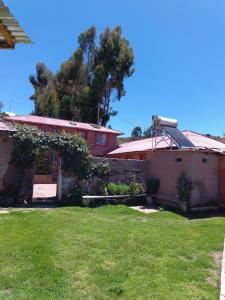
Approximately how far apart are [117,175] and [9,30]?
1192 centimetres

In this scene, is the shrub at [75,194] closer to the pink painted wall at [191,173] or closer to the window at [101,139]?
the pink painted wall at [191,173]

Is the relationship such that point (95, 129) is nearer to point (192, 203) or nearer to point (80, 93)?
point (80, 93)

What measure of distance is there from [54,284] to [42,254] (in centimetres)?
137

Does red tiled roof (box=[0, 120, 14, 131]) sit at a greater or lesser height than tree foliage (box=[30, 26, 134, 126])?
lesser

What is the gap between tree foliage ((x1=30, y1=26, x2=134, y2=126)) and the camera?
35562 millimetres

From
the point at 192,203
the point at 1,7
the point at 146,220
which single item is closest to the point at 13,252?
the point at 1,7

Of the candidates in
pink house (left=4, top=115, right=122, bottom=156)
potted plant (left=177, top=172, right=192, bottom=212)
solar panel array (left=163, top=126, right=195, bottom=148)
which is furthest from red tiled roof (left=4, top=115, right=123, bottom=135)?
potted plant (left=177, top=172, right=192, bottom=212)

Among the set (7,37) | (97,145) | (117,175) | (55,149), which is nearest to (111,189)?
(117,175)

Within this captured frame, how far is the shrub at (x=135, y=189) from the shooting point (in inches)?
564

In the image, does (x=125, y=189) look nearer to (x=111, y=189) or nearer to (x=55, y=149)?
(x=111, y=189)

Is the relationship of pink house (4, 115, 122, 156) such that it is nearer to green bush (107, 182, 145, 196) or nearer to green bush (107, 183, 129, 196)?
green bush (107, 182, 145, 196)

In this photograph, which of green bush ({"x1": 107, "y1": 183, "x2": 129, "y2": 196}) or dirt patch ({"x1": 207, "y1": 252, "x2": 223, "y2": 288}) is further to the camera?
green bush ({"x1": 107, "y1": 183, "x2": 129, "y2": 196})

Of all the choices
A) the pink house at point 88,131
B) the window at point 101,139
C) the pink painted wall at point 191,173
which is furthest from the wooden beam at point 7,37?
the window at point 101,139

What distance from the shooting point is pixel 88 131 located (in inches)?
1068
